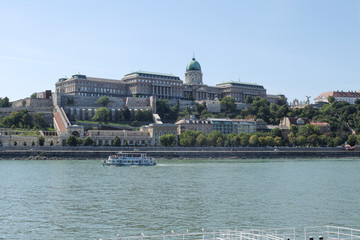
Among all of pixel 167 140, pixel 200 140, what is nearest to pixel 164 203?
pixel 167 140

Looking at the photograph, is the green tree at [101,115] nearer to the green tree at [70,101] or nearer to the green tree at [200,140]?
the green tree at [70,101]

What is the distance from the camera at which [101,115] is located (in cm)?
11256

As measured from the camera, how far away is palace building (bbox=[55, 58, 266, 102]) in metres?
132

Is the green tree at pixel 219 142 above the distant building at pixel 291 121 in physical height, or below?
below

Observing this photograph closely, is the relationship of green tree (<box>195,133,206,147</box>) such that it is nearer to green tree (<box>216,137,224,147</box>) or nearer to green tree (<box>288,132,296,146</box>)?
green tree (<box>216,137,224,147</box>)

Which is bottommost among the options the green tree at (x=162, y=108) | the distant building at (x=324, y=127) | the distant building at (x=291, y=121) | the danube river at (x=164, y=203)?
the danube river at (x=164, y=203)

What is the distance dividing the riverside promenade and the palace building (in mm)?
38188

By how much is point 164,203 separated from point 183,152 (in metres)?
54.3

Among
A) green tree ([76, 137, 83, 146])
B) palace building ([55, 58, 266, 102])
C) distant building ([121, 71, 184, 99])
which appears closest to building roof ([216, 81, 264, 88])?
palace building ([55, 58, 266, 102])

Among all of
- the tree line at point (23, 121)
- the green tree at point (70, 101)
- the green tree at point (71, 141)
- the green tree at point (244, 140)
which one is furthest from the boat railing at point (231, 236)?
the green tree at point (70, 101)

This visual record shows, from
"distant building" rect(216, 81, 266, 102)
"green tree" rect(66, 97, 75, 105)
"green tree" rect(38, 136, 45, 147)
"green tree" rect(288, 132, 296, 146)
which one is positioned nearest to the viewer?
"green tree" rect(38, 136, 45, 147)

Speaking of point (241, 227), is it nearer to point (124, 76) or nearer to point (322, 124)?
point (322, 124)

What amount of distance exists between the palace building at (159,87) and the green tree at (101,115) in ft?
43.5

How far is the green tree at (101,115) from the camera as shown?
113 metres
